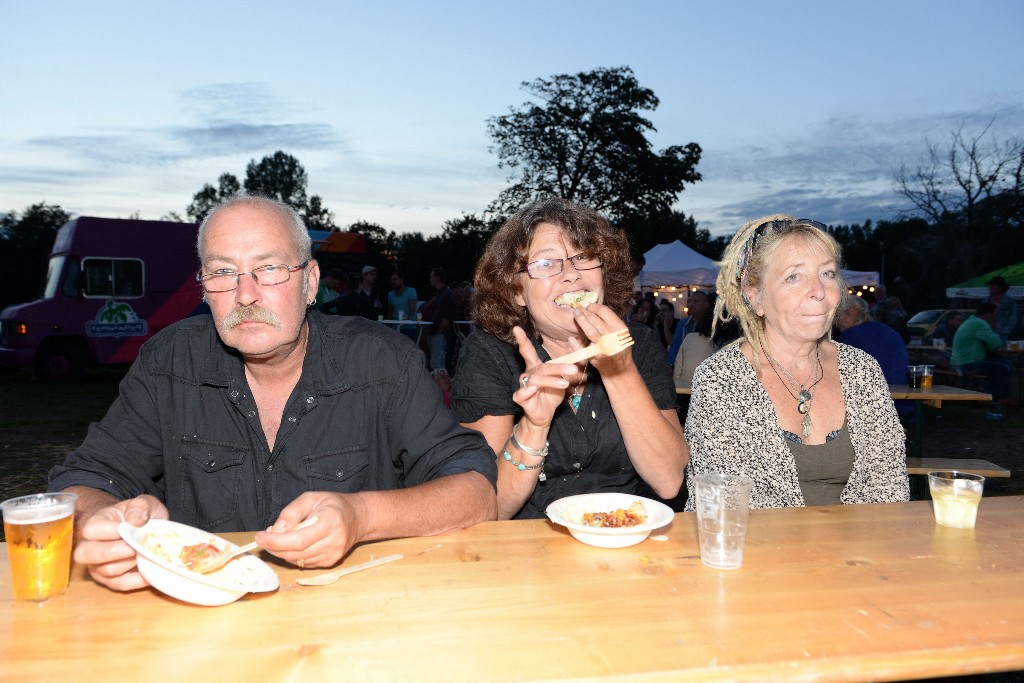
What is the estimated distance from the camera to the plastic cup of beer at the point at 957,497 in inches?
72.3

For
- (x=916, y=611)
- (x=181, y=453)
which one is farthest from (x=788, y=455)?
(x=181, y=453)

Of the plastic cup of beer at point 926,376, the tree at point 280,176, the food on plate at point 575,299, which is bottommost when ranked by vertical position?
the plastic cup of beer at point 926,376

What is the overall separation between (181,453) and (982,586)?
6.76 feet

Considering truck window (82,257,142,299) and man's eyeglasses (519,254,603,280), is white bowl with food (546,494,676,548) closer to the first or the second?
man's eyeglasses (519,254,603,280)

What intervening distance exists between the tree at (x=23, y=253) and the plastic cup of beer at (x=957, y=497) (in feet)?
72.1

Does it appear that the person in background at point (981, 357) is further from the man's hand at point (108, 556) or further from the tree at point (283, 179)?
the tree at point (283, 179)

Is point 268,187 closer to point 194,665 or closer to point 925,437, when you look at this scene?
point 925,437

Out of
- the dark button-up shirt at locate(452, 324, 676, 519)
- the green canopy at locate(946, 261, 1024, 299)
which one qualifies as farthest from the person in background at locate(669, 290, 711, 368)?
the green canopy at locate(946, 261, 1024, 299)

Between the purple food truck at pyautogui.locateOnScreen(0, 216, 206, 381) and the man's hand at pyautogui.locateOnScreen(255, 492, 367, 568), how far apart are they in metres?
12.5

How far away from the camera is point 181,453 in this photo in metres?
2.12

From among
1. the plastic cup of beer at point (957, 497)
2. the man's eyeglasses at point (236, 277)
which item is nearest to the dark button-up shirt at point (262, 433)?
the man's eyeglasses at point (236, 277)

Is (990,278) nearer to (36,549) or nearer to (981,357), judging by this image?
(981,357)

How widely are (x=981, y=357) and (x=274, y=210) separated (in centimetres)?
1197

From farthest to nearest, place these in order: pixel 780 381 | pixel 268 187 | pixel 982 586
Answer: pixel 268 187 < pixel 780 381 < pixel 982 586
